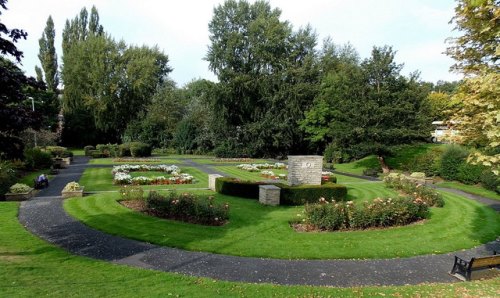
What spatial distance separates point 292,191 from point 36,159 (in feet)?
69.7

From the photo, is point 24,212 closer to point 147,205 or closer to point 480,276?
point 147,205

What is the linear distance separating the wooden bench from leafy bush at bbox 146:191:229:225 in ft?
24.8

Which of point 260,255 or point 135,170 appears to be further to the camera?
point 135,170

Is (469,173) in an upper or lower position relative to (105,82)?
lower

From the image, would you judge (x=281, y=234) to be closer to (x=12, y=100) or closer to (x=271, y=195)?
(x=271, y=195)

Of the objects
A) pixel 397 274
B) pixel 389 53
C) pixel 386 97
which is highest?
pixel 389 53

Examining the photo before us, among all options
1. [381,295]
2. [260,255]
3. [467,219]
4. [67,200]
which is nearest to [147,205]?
[67,200]

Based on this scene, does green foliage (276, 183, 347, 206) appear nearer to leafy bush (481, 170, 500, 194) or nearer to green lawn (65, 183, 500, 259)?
green lawn (65, 183, 500, 259)

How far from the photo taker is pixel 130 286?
24.8 ft

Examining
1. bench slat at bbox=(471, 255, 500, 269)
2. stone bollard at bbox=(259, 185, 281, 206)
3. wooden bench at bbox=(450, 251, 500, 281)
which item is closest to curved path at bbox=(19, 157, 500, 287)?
wooden bench at bbox=(450, 251, 500, 281)

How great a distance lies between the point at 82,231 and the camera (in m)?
11.7

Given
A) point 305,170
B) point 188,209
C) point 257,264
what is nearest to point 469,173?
point 305,170

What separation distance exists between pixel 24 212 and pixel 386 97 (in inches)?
1041

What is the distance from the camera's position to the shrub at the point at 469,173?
933 inches
